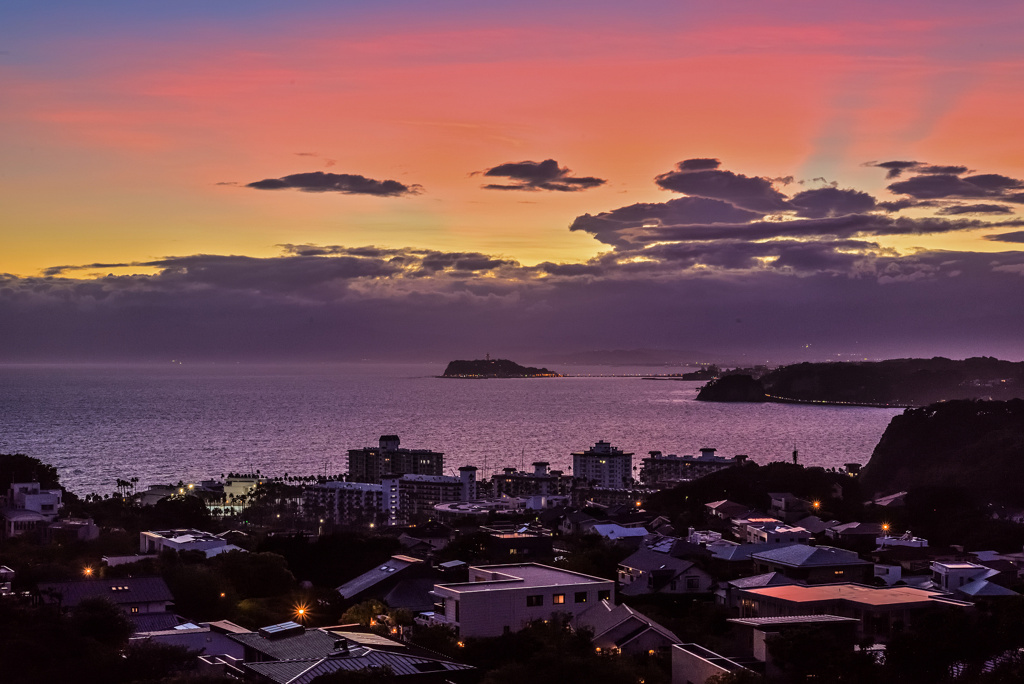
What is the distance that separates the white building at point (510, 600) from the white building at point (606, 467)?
160 feet

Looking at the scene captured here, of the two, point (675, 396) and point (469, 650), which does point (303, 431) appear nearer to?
point (469, 650)

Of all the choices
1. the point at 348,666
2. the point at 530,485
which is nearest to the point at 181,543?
the point at 348,666

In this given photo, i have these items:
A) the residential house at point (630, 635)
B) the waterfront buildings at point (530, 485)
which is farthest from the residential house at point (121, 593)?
the waterfront buildings at point (530, 485)

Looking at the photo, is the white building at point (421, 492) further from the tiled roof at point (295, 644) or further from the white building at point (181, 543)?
the tiled roof at point (295, 644)

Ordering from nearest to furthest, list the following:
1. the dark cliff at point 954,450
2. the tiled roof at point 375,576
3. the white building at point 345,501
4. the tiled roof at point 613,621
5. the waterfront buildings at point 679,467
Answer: the tiled roof at point 613,621, the tiled roof at point 375,576, the dark cliff at point 954,450, the white building at point 345,501, the waterfront buildings at point 679,467

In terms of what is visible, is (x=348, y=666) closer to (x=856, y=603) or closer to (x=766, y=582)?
(x=856, y=603)

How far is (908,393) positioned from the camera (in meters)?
170

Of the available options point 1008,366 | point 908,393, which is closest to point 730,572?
point 1008,366

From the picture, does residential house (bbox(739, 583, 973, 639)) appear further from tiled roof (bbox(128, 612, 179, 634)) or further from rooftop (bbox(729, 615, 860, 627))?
tiled roof (bbox(128, 612, 179, 634))

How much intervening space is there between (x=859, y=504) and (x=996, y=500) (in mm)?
5827

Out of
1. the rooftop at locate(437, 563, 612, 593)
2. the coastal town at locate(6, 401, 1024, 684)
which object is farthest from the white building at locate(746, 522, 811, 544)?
the rooftop at locate(437, 563, 612, 593)

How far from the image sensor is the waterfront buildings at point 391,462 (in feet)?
227

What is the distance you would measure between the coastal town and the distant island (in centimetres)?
11705

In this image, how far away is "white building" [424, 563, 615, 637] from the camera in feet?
57.7
